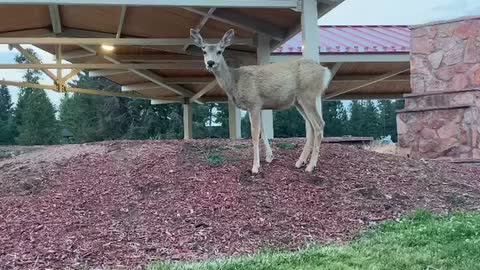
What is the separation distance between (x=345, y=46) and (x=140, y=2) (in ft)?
22.8

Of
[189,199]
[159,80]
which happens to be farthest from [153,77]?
[189,199]

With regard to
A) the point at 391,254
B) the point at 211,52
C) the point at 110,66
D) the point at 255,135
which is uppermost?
the point at 110,66

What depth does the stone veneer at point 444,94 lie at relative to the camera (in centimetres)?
904

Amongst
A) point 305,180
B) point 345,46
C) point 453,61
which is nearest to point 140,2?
point 305,180

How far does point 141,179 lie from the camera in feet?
20.1

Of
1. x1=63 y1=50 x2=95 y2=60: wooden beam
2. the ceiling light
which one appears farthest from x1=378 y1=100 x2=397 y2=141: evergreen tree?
the ceiling light

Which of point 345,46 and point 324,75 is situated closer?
point 324,75

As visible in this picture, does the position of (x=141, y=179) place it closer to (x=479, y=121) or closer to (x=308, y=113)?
(x=308, y=113)

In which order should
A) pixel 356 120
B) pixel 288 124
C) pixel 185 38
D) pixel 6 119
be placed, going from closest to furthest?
1. pixel 185 38
2. pixel 288 124
3. pixel 356 120
4. pixel 6 119

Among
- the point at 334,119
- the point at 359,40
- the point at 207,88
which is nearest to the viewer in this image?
the point at 359,40

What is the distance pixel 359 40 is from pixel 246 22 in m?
5.34

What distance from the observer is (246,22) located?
10875mm

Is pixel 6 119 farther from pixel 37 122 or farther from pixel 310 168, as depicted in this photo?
pixel 310 168

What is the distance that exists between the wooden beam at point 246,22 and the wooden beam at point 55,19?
10.6 ft
